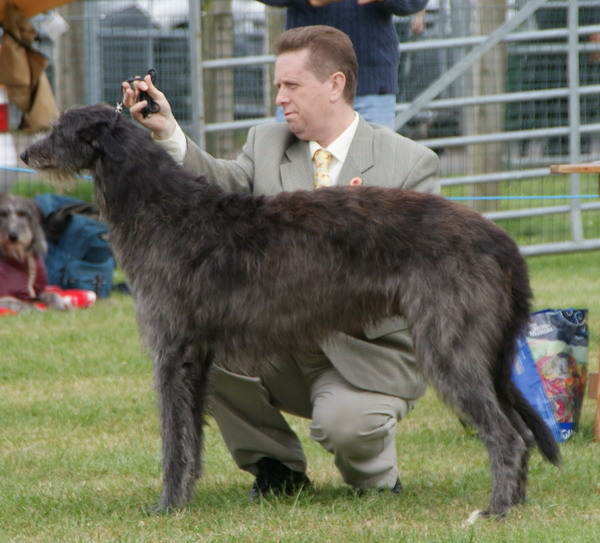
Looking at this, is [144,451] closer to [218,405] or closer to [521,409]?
[218,405]

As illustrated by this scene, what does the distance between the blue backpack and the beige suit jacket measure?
4777 mm

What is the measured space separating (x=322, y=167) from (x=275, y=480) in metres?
1.34

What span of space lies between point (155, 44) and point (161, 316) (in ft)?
25.7

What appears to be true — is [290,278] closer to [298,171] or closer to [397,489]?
[298,171]

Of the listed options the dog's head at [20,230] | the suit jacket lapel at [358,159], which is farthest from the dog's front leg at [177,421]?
the dog's head at [20,230]

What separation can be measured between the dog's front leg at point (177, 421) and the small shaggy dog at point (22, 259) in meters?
5.03

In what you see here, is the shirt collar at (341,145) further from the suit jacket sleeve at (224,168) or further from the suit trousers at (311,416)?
the suit trousers at (311,416)

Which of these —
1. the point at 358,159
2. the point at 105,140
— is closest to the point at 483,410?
the point at 358,159

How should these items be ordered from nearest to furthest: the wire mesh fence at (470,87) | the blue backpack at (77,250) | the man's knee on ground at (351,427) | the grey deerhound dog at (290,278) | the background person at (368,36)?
the grey deerhound dog at (290,278)
the man's knee on ground at (351,427)
the background person at (368,36)
the blue backpack at (77,250)
the wire mesh fence at (470,87)

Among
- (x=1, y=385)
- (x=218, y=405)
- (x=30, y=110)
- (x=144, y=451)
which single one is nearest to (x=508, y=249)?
(x=218, y=405)

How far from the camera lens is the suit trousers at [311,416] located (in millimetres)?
4316

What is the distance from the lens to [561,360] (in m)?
5.46

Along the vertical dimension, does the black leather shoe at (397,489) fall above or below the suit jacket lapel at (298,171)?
below

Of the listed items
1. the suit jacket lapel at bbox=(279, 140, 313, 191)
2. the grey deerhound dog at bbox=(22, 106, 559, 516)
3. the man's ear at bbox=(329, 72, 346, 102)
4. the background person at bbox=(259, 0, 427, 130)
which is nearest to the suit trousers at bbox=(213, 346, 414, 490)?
the grey deerhound dog at bbox=(22, 106, 559, 516)
